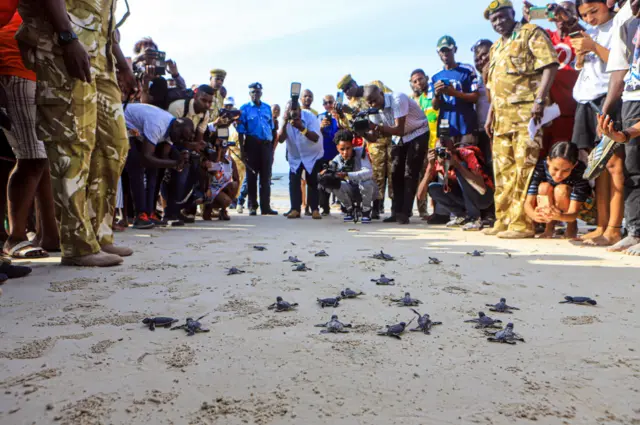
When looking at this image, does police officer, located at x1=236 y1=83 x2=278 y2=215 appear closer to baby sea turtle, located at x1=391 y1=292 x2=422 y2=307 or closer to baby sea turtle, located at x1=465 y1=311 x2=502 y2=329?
baby sea turtle, located at x1=391 y1=292 x2=422 y2=307

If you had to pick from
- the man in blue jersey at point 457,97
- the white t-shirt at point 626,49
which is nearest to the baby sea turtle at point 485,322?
the white t-shirt at point 626,49

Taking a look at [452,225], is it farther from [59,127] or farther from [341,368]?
[341,368]

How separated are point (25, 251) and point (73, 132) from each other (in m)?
0.87

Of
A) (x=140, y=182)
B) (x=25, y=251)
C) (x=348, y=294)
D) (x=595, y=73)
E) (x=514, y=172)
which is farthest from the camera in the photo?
→ (x=140, y=182)

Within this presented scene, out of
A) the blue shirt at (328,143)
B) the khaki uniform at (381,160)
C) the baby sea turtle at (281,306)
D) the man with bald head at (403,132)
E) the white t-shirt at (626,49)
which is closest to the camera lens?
the baby sea turtle at (281,306)

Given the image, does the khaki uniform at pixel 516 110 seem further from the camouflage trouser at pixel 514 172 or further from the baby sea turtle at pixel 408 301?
the baby sea turtle at pixel 408 301

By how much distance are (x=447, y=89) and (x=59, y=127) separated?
4.02 m

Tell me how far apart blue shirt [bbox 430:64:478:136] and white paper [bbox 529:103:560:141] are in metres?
1.36

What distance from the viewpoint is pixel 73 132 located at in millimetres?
2730

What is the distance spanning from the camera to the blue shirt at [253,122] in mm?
7402

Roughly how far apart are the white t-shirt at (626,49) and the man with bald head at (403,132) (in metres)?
2.61

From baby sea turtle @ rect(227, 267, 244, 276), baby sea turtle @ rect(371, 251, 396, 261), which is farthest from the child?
baby sea turtle @ rect(227, 267, 244, 276)

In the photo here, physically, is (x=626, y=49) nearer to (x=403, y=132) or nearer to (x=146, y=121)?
(x=403, y=132)

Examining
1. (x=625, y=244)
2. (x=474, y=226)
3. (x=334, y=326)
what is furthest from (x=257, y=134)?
(x=334, y=326)
